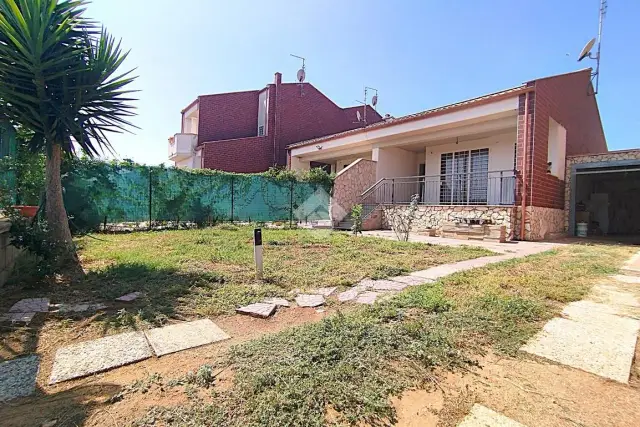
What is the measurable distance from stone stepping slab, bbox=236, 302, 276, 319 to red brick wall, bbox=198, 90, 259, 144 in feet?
65.6

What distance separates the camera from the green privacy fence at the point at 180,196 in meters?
10.6

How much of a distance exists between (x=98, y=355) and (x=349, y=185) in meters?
13.7

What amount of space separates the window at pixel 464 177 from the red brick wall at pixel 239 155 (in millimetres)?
11032

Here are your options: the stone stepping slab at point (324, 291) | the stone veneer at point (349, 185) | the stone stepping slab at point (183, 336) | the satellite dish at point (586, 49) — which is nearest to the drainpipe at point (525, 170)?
the stone veneer at point (349, 185)

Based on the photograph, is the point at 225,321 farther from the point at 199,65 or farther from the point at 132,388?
the point at 199,65

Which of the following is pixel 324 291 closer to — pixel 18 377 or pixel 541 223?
pixel 18 377

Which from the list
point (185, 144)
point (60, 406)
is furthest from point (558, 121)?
→ point (185, 144)

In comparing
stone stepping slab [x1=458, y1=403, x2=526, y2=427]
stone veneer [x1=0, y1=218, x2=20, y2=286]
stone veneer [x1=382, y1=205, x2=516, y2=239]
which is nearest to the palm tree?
stone veneer [x1=0, y1=218, x2=20, y2=286]

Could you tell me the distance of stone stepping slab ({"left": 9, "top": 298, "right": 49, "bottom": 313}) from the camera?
341 cm

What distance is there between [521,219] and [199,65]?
13867 mm

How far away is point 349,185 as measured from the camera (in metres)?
15.6

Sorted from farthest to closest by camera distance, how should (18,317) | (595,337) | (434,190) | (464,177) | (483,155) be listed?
(434,190)
(464,177)
(483,155)
(18,317)
(595,337)

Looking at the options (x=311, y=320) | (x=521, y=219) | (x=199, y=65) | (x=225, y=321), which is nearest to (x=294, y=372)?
(x=311, y=320)

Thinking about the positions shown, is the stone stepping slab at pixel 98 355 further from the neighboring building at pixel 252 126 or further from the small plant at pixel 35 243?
the neighboring building at pixel 252 126
